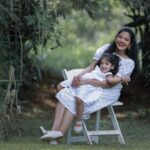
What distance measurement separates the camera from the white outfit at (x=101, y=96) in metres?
7.95

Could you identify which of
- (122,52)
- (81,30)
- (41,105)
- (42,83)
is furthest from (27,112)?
(81,30)

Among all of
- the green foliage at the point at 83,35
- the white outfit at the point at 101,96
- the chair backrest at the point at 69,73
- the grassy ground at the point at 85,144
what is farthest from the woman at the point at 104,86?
the green foliage at the point at 83,35

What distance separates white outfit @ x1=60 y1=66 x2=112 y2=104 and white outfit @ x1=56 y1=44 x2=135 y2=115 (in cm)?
2

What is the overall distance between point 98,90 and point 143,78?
11.5 ft

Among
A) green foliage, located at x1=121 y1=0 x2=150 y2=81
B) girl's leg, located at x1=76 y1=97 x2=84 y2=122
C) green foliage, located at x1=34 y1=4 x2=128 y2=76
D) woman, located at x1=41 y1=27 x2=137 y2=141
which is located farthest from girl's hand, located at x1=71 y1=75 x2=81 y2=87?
green foliage, located at x1=34 y1=4 x2=128 y2=76

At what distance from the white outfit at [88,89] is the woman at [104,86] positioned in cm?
4

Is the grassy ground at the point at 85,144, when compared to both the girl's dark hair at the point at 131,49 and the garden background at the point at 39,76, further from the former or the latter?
the girl's dark hair at the point at 131,49

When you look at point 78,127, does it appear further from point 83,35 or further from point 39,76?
point 83,35

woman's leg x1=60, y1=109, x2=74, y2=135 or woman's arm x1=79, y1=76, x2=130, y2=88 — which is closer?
woman's leg x1=60, y1=109, x2=74, y2=135

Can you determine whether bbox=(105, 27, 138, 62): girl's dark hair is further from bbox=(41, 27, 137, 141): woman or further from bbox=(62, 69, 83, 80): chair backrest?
bbox=(62, 69, 83, 80): chair backrest

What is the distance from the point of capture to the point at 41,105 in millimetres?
11477

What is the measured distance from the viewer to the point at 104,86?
8.15 m

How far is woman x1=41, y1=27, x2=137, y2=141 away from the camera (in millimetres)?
7918

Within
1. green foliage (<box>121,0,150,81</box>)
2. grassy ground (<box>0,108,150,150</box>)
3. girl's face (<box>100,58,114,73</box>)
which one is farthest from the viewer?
green foliage (<box>121,0,150,81</box>)
